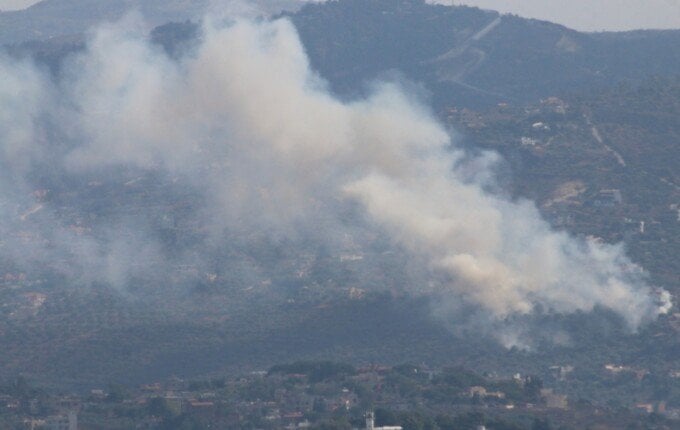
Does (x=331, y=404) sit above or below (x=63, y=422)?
above

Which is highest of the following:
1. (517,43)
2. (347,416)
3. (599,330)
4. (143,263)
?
(517,43)

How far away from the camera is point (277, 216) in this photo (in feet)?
376

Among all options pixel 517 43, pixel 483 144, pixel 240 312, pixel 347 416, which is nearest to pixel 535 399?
pixel 347 416

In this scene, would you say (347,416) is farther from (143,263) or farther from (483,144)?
(483,144)

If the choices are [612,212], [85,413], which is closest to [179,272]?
[612,212]

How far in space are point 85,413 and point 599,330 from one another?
2536cm

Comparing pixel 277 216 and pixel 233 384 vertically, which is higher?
pixel 277 216

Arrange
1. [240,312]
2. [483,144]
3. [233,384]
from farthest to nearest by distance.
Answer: [483,144] < [240,312] < [233,384]

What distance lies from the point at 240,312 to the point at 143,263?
37.3 ft

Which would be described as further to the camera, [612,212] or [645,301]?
[612,212]

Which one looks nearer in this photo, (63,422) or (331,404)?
Result: (63,422)

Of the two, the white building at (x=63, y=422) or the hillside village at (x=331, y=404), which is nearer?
the hillside village at (x=331, y=404)

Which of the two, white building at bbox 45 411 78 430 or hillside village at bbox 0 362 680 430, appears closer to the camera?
hillside village at bbox 0 362 680 430

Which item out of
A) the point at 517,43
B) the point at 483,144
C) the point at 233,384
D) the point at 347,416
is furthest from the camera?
the point at 517,43
